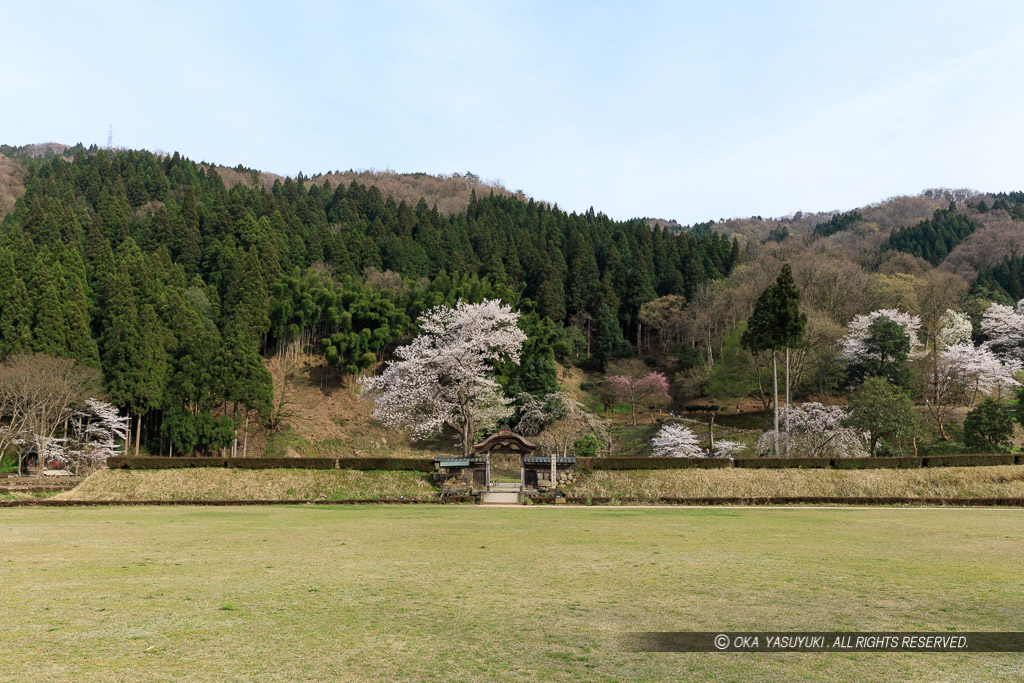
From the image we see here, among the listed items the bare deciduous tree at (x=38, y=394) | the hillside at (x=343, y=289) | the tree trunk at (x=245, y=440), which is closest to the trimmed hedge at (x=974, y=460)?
the hillside at (x=343, y=289)

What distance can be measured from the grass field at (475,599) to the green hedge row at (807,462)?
53.9ft

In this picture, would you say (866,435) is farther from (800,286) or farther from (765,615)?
(765,615)

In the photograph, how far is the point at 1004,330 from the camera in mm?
68062

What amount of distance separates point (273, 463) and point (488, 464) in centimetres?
1143

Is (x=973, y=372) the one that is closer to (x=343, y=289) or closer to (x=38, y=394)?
(x=343, y=289)

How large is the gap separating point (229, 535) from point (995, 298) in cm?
8373

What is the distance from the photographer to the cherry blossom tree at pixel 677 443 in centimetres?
4959

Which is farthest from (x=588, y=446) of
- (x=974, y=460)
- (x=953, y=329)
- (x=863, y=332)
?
(x=953, y=329)

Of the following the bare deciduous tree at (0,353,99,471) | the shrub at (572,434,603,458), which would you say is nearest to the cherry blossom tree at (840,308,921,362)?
the shrub at (572,434,603,458)

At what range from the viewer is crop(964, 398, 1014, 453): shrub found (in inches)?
1642

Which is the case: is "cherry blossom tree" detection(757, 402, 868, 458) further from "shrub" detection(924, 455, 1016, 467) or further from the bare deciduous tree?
the bare deciduous tree

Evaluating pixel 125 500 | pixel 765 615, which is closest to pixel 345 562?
pixel 765 615

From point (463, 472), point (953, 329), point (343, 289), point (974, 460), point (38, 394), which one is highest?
point (343, 289)

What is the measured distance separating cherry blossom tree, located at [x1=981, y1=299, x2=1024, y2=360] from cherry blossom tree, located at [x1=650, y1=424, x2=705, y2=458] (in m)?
35.5
